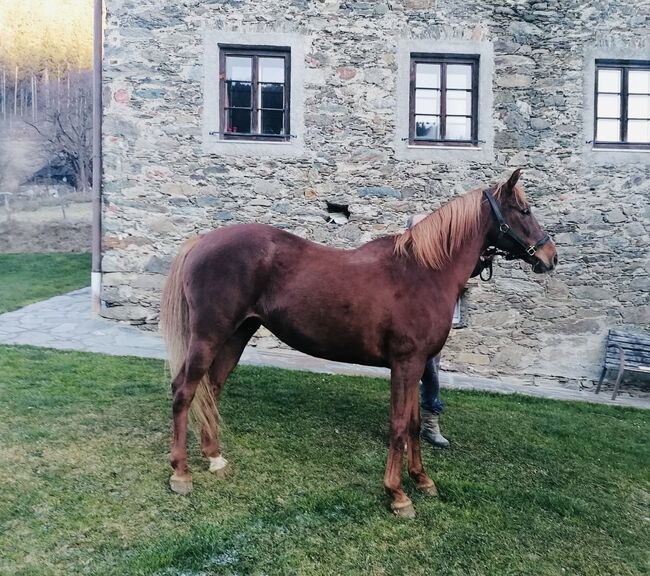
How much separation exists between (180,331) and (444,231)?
179 cm

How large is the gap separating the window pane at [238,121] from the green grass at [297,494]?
4.07 m

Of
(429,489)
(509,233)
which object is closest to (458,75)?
(509,233)

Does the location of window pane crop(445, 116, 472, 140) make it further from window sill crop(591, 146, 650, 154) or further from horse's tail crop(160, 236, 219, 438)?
horse's tail crop(160, 236, 219, 438)

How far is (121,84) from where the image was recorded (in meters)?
7.45

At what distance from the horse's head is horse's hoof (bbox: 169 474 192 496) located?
94.5 inches

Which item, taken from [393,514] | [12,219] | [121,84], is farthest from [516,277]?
[12,219]

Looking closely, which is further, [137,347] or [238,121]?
[238,121]

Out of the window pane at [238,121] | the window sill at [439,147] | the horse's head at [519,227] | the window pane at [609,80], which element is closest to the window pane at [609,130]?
the window pane at [609,80]

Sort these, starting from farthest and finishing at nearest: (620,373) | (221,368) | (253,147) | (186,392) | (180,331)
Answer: (253,147)
(620,373)
(221,368)
(180,331)
(186,392)

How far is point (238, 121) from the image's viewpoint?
301 inches

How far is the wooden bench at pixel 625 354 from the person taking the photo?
7.13 metres

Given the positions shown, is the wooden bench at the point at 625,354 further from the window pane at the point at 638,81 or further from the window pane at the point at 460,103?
the window pane at the point at 460,103

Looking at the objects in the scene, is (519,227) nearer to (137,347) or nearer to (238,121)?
(137,347)

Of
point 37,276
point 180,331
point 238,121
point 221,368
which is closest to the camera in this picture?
point 180,331
